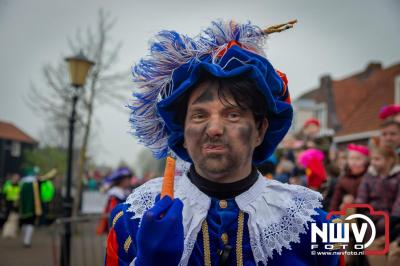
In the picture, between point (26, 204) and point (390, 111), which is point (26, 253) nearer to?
point (26, 204)

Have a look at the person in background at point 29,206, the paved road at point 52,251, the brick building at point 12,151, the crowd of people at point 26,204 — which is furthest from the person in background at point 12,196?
the brick building at point 12,151

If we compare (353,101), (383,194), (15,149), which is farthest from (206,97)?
(15,149)

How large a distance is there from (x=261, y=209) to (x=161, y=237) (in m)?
0.52

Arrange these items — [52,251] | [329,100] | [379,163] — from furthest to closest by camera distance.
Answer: [329,100] < [52,251] < [379,163]

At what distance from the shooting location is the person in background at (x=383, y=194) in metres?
3.18

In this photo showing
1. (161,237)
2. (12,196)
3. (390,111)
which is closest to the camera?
(161,237)

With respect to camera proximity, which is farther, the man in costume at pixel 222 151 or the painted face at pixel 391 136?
the painted face at pixel 391 136

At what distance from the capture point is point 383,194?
147 inches

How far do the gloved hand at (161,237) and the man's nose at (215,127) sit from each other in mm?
331

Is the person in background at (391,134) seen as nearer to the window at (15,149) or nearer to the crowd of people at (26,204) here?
the crowd of people at (26,204)

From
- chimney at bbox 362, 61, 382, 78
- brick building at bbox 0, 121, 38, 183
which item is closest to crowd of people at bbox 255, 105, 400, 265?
chimney at bbox 362, 61, 382, 78

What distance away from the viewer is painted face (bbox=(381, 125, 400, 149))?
4.14 m

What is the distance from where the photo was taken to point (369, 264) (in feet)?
10.7

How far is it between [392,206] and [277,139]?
2.25 meters
